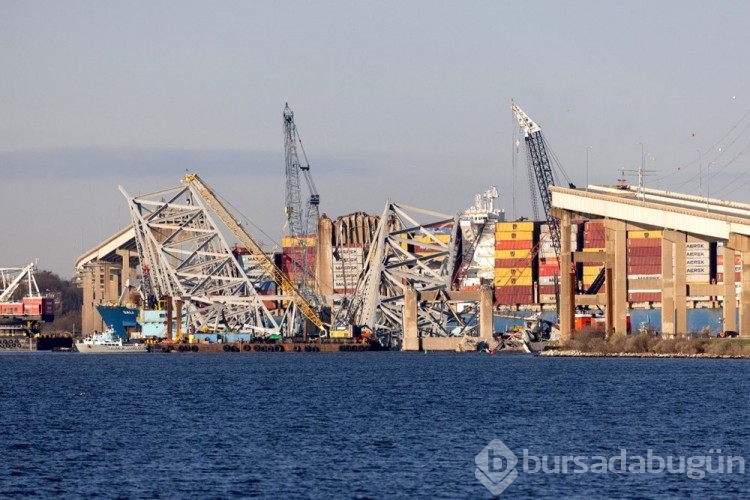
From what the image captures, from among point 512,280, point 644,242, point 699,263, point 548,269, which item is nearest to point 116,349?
point 512,280

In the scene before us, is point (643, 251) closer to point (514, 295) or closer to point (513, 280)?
point (514, 295)

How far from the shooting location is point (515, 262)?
585 ft

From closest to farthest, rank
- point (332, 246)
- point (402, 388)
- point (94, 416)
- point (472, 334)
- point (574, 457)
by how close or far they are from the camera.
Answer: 1. point (574, 457)
2. point (94, 416)
3. point (402, 388)
4. point (472, 334)
5. point (332, 246)

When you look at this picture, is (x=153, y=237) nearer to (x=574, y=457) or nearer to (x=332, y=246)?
(x=332, y=246)

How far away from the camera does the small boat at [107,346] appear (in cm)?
15350

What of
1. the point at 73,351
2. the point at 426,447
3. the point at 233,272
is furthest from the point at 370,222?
the point at 426,447

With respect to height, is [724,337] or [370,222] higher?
[370,222]

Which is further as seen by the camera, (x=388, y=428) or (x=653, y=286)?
(x=653, y=286)

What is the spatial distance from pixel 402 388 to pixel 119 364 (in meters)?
48.5

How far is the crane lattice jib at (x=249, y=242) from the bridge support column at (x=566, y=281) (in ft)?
125

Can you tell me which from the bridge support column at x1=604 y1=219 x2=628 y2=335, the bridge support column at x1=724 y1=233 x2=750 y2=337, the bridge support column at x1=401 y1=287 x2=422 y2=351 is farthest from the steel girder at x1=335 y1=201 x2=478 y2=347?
the bridge support column at x1=724 y1=233 x2=750 y2=337

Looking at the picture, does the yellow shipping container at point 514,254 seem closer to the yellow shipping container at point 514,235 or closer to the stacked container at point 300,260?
the yellow shipping container at point 514,235

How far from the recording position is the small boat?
154m

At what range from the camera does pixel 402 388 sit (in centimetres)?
7400
